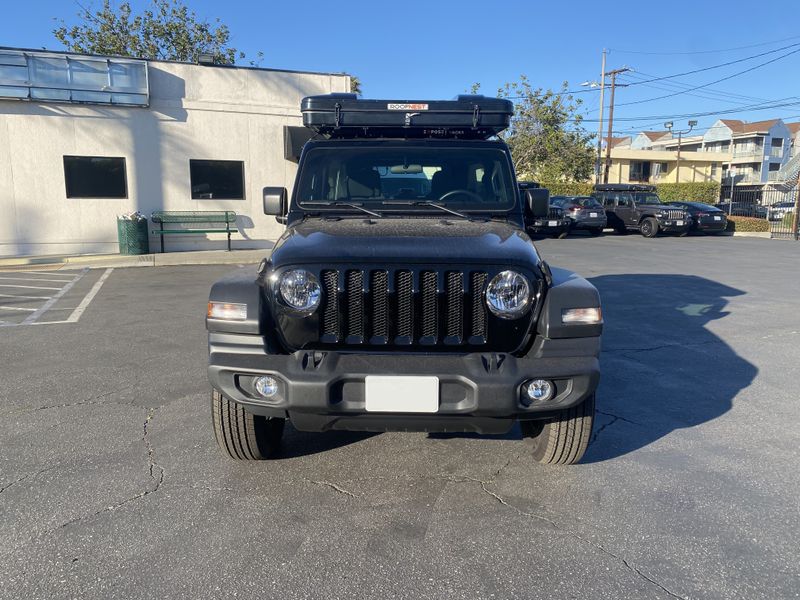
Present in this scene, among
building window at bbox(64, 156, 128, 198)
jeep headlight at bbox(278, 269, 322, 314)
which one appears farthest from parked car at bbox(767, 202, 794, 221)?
jeep headlight at bbox(278, 269, 322, 314)

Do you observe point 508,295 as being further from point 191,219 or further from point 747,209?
point 747,209

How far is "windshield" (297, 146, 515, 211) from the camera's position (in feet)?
13.9

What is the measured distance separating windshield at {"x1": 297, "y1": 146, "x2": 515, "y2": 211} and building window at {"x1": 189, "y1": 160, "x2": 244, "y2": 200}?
12.7 metres

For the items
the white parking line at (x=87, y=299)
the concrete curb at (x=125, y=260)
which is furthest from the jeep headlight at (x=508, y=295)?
the concrete curb at (x=125, y=260)

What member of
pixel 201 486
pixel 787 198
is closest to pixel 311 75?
pixel 201 486

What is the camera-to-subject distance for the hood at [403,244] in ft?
9.98

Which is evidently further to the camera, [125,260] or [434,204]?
[125,260]

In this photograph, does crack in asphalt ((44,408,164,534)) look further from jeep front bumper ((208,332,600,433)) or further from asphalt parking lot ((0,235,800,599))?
jeep front bumper ((208,332,600,433))

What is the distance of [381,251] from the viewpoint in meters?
3.07

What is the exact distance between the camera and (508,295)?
3.04 m

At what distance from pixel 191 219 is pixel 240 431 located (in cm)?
1340

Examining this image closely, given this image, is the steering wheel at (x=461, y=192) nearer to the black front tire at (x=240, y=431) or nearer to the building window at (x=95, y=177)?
the black front tire at (x=240, y=431)

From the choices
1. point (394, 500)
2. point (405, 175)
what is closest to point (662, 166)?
point (405, 175)

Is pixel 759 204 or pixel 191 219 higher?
pixel 759 204
